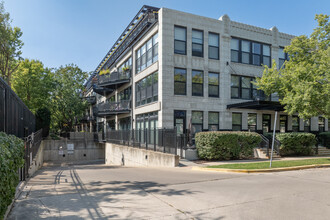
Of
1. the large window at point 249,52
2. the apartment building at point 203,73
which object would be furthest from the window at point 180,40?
the large window at point 249,52

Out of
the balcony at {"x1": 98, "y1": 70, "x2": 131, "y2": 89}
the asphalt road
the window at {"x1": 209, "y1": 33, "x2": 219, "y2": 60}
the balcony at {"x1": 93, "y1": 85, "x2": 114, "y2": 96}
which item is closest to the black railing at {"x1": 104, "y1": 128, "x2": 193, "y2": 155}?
the asphalt road

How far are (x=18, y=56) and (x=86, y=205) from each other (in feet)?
102

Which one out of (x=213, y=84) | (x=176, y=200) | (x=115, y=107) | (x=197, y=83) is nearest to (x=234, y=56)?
(x=213, y=84)

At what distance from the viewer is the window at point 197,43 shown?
1986 cm

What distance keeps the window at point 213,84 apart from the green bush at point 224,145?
559 centimetres

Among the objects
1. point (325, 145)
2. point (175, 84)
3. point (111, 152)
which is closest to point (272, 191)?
point (175, 84)

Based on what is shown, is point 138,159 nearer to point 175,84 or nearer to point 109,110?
point 175,84

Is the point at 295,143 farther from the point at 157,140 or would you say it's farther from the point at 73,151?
the point at 73,151

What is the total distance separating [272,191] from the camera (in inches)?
285

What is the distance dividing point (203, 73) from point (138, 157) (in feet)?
26.2

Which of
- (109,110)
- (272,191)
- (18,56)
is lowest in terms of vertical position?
(272,191)

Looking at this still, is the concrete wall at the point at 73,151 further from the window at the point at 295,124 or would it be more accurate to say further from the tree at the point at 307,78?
the tree at the point at 307,78

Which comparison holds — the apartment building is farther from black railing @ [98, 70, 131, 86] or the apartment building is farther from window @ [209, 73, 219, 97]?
black railing @ [98, 70, 131, 86]

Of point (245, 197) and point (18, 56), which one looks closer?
point (245, 197)
